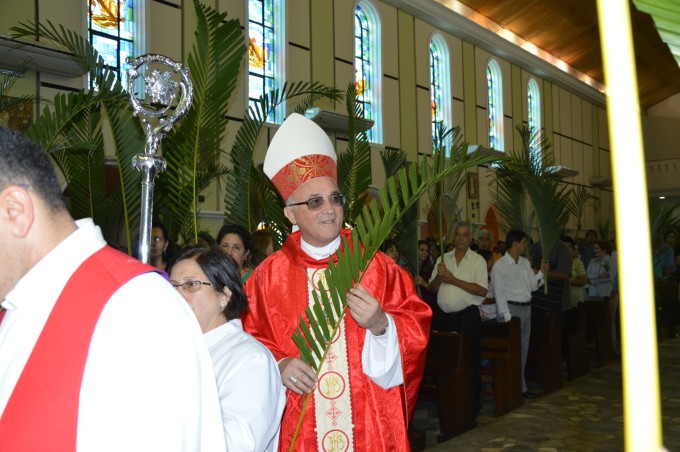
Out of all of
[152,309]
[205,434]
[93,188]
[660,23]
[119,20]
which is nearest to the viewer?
[660,23]

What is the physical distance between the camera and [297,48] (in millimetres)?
12000

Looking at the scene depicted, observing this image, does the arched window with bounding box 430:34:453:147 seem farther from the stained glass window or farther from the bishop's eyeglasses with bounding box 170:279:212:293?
the bishop's eyeglasses with bounding box 170:279:212:293

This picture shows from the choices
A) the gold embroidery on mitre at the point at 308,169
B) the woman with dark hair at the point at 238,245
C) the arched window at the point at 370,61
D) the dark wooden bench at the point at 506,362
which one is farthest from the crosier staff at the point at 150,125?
the arched window at the point at 370,61

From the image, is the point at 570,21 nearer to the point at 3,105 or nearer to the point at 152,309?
the point at 3,105

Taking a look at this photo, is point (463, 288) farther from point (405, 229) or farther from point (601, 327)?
point (601, 327)

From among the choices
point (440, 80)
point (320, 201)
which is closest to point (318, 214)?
point (320, 201)

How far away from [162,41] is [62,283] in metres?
9.31

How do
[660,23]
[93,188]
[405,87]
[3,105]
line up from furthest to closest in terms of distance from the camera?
[405,87] → [93,188] → [3,105] → [660,23]

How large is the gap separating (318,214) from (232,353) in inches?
29.3

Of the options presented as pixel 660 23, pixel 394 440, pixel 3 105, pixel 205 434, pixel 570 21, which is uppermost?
pixel 570 21

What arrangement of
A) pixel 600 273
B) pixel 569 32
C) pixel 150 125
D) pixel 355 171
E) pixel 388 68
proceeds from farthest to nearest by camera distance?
pixel 569 32 → pixel 388 68 → pixel 600 273 → pixel 355 171 → pixel 150 125

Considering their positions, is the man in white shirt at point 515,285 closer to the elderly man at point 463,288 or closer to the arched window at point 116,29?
the elderly man at point 463,288

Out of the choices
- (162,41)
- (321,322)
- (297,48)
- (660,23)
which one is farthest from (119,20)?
(660,23)

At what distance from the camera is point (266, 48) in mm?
11617
